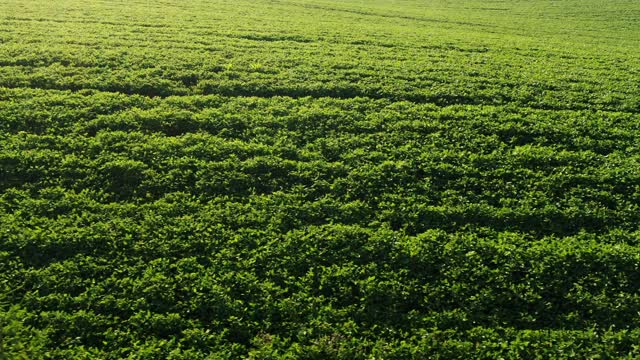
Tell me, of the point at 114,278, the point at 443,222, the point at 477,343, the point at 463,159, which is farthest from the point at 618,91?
the point at 114,278

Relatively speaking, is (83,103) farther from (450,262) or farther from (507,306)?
(507,306)

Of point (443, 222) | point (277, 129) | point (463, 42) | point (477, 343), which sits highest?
point (463, 42)

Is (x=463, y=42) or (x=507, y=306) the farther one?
(x=463, y=42)

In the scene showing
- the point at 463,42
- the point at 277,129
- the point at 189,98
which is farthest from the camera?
the point at 463,42

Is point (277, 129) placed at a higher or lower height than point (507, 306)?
higher

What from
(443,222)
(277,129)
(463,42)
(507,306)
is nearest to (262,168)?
(277,129)

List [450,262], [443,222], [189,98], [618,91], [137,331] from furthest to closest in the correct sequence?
[618,91] < [189,98] < [443,222] < [450,262] < [137,331]
